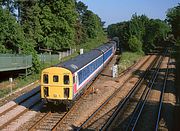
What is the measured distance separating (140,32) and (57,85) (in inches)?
1955

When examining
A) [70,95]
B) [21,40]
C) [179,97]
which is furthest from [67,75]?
[21,40]

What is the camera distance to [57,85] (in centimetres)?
2036

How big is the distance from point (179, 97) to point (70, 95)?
9611 mm

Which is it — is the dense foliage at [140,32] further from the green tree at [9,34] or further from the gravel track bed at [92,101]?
the green tree at [9,34]

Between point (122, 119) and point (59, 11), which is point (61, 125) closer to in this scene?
point (122, 119)

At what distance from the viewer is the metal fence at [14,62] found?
28.6m

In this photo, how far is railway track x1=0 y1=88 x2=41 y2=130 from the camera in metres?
18.8

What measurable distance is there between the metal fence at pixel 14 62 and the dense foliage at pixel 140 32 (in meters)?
33.2

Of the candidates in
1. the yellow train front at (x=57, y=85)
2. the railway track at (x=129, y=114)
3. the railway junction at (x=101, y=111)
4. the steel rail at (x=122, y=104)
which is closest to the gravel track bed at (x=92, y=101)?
the railway junction at (x=101, y=111)

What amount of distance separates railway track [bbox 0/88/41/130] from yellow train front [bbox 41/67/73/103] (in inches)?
73.4

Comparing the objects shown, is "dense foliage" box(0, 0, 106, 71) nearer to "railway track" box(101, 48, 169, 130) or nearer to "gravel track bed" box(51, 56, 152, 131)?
"gravel track bed" box(51, 56, 152, 131)

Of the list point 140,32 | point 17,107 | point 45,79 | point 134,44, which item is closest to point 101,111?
point 45,79

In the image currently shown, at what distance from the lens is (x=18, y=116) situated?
19609mm

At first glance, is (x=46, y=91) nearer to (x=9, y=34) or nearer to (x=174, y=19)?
(x=9, y=34)
